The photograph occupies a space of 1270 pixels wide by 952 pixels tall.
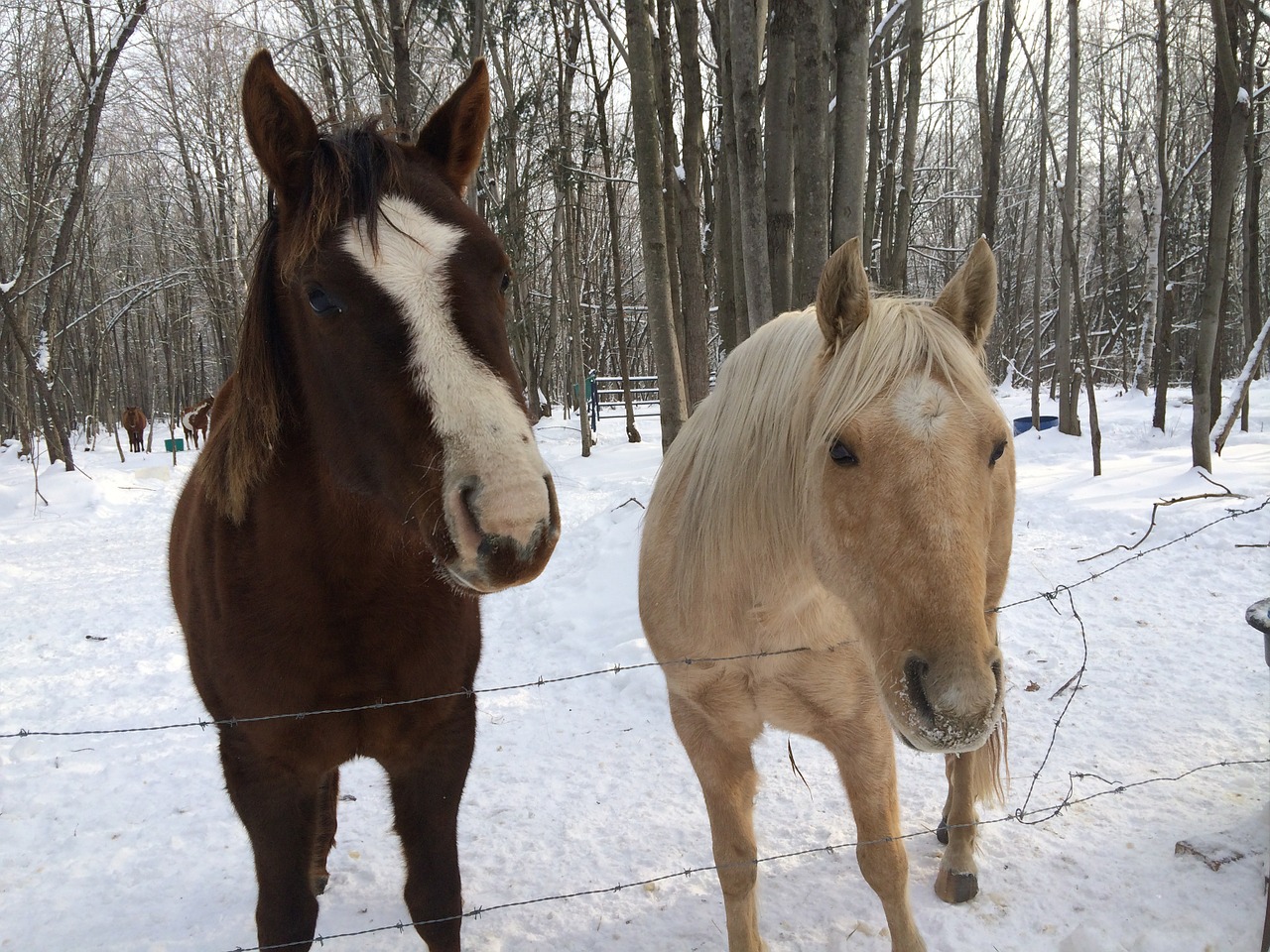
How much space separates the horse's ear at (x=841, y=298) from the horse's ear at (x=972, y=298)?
221mm

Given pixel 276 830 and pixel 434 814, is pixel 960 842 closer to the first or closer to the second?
pixel 434 814

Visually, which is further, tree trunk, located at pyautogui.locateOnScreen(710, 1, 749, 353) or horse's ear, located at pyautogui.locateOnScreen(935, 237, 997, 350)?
tree trunk, located at pyautogui.locateOnScreen(710, 1, 749, 353)

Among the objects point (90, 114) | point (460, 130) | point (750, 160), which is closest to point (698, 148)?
point (750, 160)

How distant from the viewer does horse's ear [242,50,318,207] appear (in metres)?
1.46

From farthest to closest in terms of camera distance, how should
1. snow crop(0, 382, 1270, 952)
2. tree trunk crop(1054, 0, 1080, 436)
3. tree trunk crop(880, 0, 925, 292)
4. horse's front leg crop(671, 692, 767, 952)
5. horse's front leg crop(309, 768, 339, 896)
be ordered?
tree trunk crop(1054, 0, 1080, 436) → tree trunk crop(880, 0, 925, 292) → horse's front leg crop(309, 768, 339, 896) → snow crop(0, 382, 1270, 952) → horse's front leg crop(671, 692, 767, 952)

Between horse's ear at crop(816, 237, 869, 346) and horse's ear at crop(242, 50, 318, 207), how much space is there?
1167 mm

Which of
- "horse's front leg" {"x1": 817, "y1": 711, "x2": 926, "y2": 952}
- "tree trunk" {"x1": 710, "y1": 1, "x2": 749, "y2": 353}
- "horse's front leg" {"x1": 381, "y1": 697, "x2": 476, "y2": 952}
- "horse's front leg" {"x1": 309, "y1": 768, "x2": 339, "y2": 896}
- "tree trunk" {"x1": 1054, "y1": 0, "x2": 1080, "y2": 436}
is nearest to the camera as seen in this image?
"horse's front leg" {"x1": 381, "y1": 697, "x2": 476, "y2": 952}

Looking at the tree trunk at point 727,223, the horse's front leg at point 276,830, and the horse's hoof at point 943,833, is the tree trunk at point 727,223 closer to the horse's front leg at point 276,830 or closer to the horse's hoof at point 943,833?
the horse's hoof at point 943,833

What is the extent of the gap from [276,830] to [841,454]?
5.48 ft

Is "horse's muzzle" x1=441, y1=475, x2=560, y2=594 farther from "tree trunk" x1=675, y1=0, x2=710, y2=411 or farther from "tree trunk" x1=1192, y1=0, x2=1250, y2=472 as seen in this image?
"tree trunk" x1=1192, y1=0, x2=1250, y2=472

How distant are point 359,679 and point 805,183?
13.3 ft

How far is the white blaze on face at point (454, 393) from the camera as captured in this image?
119 cm

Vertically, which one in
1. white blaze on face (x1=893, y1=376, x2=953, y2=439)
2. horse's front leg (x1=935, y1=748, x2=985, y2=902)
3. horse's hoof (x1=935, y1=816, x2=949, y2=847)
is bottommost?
horse's hoof (x1=935, y1=816, x2=949, y2=847)

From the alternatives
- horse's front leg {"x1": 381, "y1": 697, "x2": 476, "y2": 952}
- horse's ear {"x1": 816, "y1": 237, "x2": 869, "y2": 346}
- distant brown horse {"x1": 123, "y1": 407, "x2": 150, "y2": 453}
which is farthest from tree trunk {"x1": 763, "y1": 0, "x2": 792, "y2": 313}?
distant brown horse {"x1": 123, "y1": 407, "x2": 150, "y2": 453}
